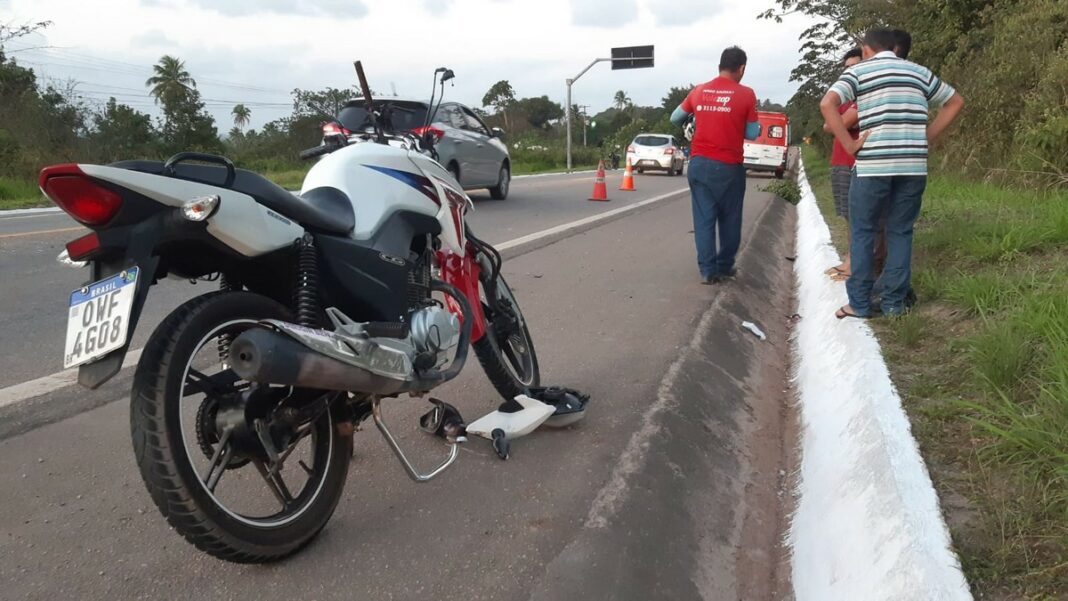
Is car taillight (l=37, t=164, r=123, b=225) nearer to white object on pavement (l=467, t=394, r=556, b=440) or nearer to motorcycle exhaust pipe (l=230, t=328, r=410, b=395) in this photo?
motorcycle exhaust pipe (l=230, t=328, r=410, b=395)

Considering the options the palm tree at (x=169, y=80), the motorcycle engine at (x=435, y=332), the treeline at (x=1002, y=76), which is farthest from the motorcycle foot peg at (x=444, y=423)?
the palm tree at (x=169, y=80)

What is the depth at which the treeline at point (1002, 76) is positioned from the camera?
281 inches

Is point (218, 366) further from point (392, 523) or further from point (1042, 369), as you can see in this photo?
point (1042, 369)

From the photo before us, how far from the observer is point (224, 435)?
211 cm

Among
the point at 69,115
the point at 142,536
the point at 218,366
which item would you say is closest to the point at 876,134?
the point at 218,366

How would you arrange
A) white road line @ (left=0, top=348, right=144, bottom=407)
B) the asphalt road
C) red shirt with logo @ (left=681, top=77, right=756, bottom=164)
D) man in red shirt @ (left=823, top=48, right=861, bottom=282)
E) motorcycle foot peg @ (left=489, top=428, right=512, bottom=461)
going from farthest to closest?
red shirt with logo @ (left=681, top=77, right=756, bottom=164), man in red shirt @ (left=823, top=48, right=861, bottom=282), white road line @ (left=0, top=348, right=144, bottom=407), motorcycle foot peg @ (left=489, top=428, right=512, bottom=461), the asphalt road

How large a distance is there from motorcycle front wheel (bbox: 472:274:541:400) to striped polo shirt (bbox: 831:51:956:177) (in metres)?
2.31

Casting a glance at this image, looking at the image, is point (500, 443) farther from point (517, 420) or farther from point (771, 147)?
point (771, 147)

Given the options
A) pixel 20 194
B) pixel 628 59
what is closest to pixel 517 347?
pixel 20 194

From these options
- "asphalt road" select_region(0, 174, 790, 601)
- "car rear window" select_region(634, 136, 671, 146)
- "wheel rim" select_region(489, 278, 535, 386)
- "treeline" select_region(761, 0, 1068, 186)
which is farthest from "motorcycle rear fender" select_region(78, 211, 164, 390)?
"car rear window" select_region(634, 136, 671, 146)

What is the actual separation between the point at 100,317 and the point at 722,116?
17.2ft

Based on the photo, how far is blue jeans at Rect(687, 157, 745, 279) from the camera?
6309 millimetres

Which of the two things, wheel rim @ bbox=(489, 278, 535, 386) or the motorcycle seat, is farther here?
wheel rim @ bbox=(489, 278, 535, 386)

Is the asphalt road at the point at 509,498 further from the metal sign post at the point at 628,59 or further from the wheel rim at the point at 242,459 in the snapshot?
the metal sign post at the point at 628,59
